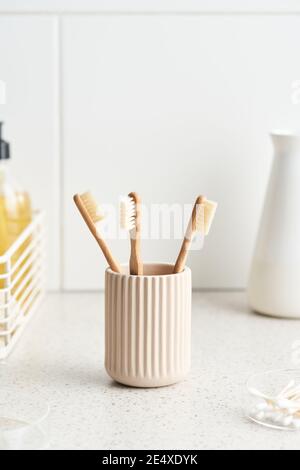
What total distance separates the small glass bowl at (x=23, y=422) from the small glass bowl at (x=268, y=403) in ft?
0.62

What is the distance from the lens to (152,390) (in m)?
0.76

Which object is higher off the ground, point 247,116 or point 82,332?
point 247,116

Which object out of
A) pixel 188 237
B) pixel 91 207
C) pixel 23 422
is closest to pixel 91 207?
pixel 91 207

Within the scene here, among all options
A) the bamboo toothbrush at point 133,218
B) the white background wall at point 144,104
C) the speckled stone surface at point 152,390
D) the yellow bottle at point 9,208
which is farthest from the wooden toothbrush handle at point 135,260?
the white background wall at point 144,104

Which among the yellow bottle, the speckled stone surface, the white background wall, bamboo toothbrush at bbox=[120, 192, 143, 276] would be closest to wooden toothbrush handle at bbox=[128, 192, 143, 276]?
bamboo toothbrush at bbox=[120, 192, 143, 276]

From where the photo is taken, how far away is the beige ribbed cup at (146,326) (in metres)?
0.74

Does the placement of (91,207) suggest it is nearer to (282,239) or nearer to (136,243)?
(136,243)

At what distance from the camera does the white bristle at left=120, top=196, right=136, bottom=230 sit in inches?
28.8

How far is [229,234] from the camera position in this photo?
1.17m

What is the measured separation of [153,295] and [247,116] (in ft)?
1.60

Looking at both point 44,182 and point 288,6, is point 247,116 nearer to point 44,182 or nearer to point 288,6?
point 288,6

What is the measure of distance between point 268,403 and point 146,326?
5.5 inches
